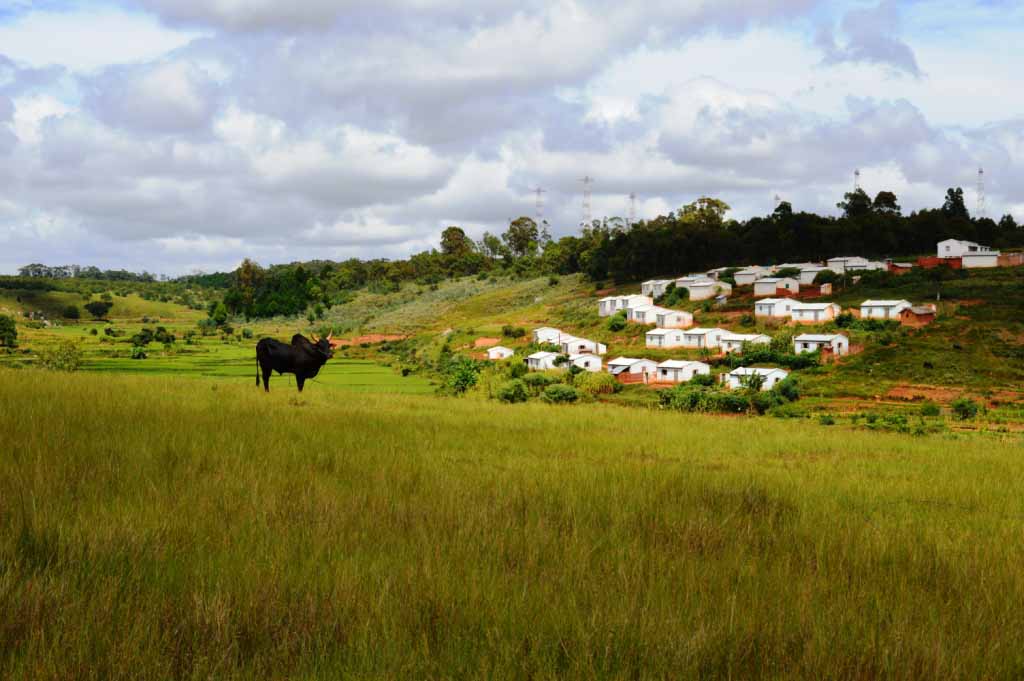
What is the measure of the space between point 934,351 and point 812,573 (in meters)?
77.0

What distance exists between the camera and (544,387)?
215 ft

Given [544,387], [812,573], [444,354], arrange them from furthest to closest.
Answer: [444,354], [544,387], [812,573]

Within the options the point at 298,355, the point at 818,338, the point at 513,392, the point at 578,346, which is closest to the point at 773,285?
the point at 818,338

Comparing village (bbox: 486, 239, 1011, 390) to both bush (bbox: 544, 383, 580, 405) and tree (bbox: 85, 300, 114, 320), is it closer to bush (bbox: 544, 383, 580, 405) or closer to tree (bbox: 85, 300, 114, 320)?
bush (bbox: 544, 383, 580, 405)

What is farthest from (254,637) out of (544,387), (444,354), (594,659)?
(444,354)

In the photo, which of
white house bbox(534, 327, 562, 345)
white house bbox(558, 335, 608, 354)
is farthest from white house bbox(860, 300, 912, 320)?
white house bbox(534, 327, 562, 345)

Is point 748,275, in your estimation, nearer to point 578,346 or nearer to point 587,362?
point 578,346

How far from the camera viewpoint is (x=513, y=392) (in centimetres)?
5606

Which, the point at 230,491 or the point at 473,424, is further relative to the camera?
the point at 473,424

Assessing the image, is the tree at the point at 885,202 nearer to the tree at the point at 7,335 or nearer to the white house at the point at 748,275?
the white house at the point at 748,275

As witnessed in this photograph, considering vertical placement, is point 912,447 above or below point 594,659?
below

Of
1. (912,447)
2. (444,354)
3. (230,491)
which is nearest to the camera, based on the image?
(230,491)

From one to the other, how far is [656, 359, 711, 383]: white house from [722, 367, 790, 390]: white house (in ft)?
12.7

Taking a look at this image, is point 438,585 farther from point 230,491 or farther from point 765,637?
point 230,491
